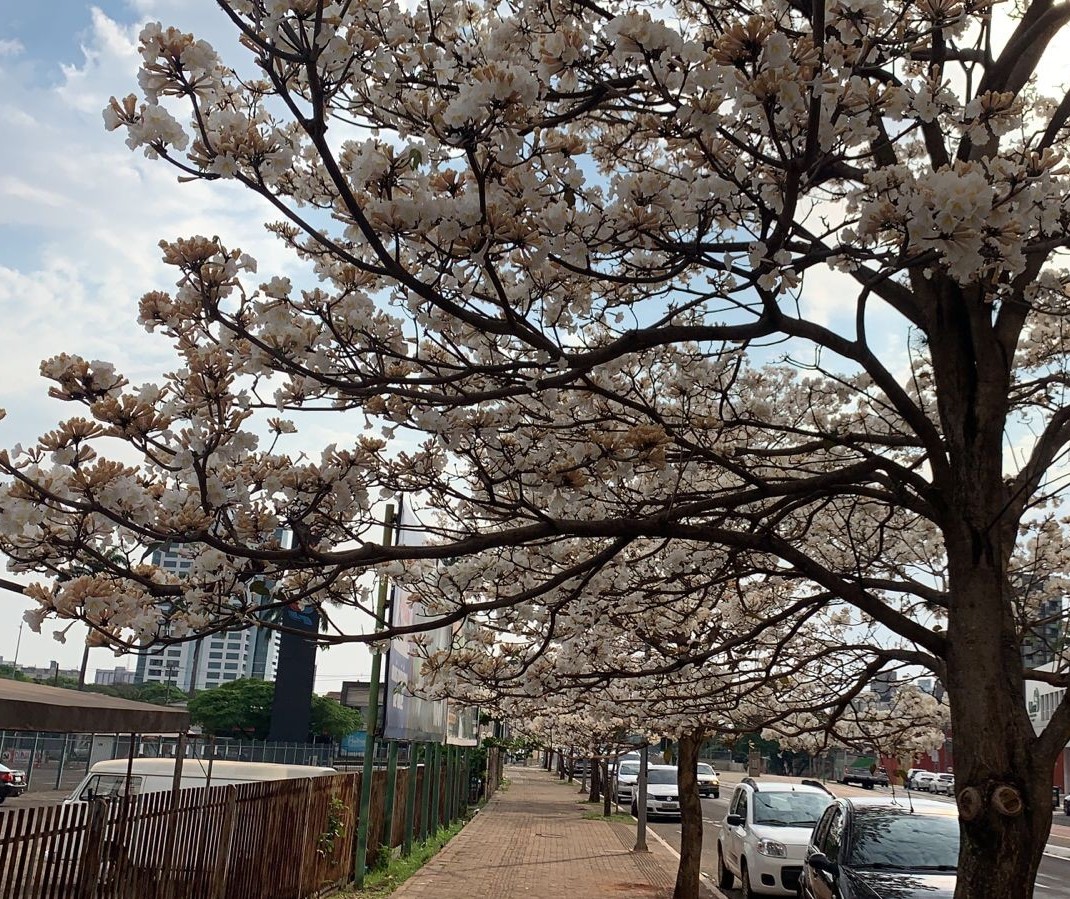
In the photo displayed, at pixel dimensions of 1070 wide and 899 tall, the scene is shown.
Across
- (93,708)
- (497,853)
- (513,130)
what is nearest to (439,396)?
(513,130)

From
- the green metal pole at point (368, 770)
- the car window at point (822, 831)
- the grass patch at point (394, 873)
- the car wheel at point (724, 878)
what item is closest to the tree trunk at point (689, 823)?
the car window at point (822, 831)

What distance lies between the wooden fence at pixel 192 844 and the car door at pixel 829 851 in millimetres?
4926

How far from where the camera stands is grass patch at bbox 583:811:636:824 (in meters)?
27.2

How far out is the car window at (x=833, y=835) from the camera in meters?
8.81

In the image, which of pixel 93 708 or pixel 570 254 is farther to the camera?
pixel 93 708

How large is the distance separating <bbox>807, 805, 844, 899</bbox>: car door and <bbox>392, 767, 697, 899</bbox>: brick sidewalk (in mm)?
4447

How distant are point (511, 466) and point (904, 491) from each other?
77.8 inches

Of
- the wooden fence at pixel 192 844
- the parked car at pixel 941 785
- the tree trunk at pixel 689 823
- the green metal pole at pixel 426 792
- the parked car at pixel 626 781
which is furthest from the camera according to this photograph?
the parked car at pixel 941 785

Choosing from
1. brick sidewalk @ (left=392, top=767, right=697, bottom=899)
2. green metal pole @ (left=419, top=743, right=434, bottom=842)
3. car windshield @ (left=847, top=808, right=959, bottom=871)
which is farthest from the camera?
green metal pole @ (left=419, top=743, right=434, bottom=842)

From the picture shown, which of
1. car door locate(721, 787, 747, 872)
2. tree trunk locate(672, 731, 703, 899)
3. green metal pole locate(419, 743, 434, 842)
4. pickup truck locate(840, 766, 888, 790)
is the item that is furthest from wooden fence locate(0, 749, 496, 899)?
pickup truck locate(840, 766, 888, 790)

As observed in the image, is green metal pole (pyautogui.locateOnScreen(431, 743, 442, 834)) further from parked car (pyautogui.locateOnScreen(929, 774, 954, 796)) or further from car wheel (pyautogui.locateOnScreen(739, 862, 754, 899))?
parked car (pyautogui.locateOnScreen(929, 774, 954, 796))

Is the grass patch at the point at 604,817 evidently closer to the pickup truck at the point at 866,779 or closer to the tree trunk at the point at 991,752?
the pickup truck at the point at 866,779

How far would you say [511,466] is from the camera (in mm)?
5031

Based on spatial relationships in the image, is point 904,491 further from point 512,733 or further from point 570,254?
point 512,733
